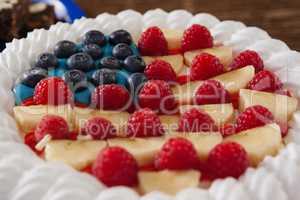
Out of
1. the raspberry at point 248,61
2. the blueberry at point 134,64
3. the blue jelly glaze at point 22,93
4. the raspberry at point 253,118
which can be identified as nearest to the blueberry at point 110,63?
the blueberry at point 134,64

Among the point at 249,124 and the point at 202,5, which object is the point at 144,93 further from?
the point at 202,5

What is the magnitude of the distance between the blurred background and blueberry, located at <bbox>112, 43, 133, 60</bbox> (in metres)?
0.87

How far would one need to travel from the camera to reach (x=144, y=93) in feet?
5.83

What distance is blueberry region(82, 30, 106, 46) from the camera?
6.80ft

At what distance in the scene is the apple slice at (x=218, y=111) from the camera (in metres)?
1.71

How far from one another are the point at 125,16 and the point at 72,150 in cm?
82

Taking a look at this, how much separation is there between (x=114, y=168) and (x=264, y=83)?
23.3 inches

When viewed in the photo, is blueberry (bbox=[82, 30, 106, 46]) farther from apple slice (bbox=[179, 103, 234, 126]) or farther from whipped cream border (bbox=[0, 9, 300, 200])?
apple slice (bbox=[179, 103, 234, 126])

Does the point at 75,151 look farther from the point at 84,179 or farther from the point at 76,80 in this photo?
the point at 76,80

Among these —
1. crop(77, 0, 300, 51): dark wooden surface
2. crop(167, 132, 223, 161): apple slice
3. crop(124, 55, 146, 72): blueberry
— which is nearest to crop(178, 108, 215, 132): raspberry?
crop(167, 132, 223, 161): apple slice

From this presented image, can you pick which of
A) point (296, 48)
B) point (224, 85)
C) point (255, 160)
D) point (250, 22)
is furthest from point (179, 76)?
point (250, 22)

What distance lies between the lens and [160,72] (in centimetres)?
190

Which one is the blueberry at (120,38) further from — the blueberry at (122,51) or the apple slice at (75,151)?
the apple slice at (75,151)

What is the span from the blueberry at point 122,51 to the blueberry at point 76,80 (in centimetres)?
17
